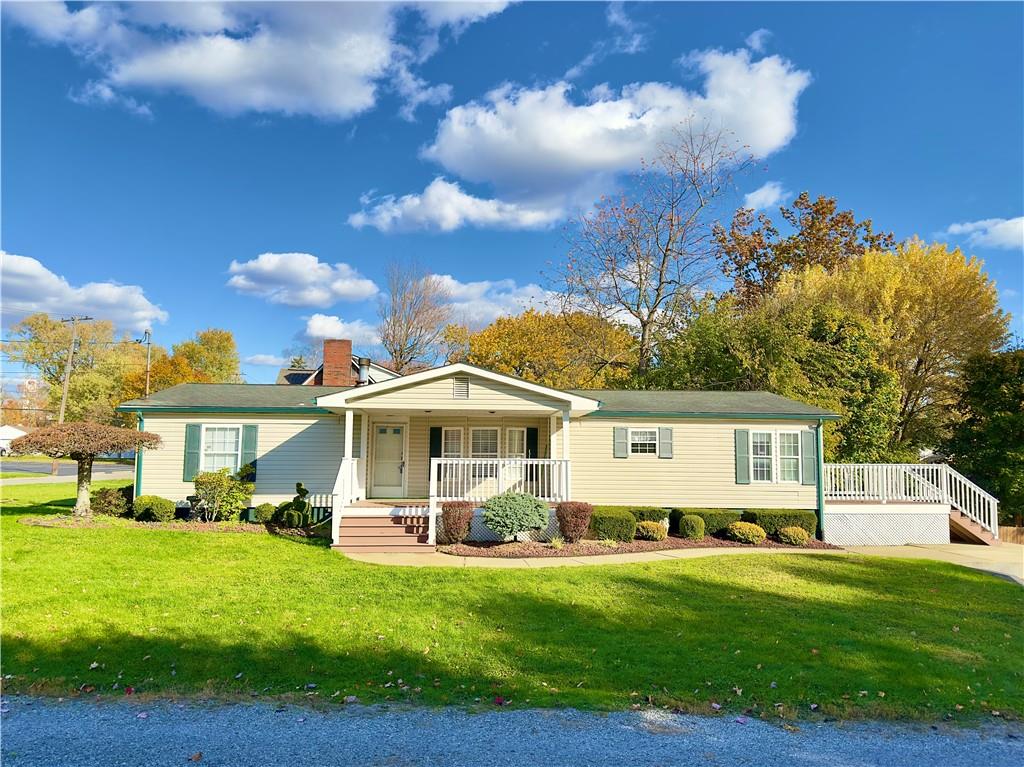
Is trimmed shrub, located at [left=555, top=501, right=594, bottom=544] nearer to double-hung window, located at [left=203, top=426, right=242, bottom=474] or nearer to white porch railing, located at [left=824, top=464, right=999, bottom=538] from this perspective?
white porch railing, located at [left=824, top=464, right=999, bottom=538]

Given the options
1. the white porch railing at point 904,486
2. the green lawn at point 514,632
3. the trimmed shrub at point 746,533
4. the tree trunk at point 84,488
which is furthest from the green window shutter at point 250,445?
the white porch railing at point 904,486

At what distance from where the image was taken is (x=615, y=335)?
28.7m

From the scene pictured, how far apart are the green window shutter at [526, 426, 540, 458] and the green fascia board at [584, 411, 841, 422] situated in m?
1.59

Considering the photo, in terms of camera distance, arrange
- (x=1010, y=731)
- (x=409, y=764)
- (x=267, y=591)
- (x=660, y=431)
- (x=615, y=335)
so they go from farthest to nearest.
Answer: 1. (x=615, y=335)
2. (x=660, y=431)
3. (x=267, y=591)
4. (x=1010, y=731)
5. (x=409, y=764)

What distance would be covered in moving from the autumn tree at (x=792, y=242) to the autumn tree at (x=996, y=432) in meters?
11.2

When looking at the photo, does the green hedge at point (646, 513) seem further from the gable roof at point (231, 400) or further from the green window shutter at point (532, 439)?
the gable roof at point (231, 400)

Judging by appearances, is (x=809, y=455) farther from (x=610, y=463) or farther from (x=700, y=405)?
(x=610, y=463)

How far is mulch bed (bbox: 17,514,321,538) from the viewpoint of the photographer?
41.2 ft

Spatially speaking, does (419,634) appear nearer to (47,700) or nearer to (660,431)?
(47,700)

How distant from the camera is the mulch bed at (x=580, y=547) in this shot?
11.6m

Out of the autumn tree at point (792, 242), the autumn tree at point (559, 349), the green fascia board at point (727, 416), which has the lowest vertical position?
the green fascia board at point (727, 416)

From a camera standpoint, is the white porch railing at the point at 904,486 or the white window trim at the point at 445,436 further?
the white window trim at the point at 445,436

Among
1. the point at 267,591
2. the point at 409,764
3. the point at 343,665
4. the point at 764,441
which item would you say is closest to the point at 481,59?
the point at 764,441

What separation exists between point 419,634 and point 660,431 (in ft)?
32.0
